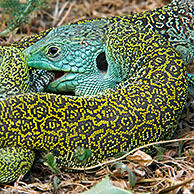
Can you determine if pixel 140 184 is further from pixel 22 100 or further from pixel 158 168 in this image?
pixel 22 100

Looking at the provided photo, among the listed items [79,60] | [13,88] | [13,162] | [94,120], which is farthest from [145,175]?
[13,88]

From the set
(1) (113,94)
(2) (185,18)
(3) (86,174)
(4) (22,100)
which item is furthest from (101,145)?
(2) (185,18)

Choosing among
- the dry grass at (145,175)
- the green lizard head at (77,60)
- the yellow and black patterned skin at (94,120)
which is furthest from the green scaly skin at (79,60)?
the dry grass at (145,175)

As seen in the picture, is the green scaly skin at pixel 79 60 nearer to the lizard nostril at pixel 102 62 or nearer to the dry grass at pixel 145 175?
the lizard nostril at pixel 102 62

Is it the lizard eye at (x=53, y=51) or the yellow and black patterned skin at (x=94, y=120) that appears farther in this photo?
the lizard eye at (x=53, y=51)

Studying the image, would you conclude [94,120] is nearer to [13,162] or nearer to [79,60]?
[13,162]

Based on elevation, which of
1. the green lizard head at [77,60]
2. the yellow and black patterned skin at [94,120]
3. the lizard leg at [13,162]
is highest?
the green lizard head at [77,60]

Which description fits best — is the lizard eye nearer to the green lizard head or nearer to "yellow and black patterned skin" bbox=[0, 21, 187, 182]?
the green lizard head
